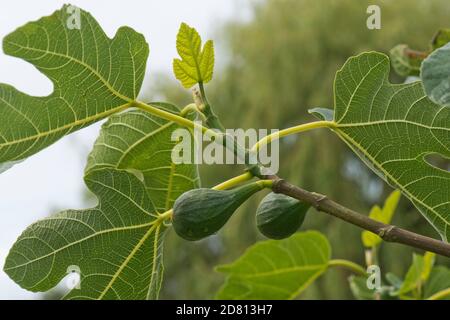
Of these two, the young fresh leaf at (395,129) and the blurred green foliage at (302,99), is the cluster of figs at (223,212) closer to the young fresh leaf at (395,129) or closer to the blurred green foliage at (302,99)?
the young fresh leaf at (395,129)

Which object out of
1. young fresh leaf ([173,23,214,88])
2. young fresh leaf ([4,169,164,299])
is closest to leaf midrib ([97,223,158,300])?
young fresh leaf ([4,169,164,299])

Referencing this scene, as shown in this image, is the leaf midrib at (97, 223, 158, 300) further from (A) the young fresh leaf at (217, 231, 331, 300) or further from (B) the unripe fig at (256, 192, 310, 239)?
(A) the young fresh leaf at (217, 231, 331, 300)

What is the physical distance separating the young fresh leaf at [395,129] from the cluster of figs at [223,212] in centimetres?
16

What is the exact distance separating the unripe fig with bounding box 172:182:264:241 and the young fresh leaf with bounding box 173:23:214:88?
0.16m

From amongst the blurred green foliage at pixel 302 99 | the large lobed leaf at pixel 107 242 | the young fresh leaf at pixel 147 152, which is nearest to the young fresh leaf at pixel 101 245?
the large lobed leaf at pixel 107 242

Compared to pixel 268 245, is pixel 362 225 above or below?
above

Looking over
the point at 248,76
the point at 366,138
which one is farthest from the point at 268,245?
the point at 248,76

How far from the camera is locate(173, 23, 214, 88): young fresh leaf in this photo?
945mm

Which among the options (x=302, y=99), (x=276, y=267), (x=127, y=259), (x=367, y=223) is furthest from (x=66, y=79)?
(x=302, y=99)

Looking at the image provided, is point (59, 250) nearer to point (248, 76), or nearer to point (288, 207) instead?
point (288, 207)

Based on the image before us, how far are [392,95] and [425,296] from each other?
662mm

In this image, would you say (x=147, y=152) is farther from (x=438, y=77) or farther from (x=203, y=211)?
(x=438, y=77)

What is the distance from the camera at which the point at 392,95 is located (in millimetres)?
1022
